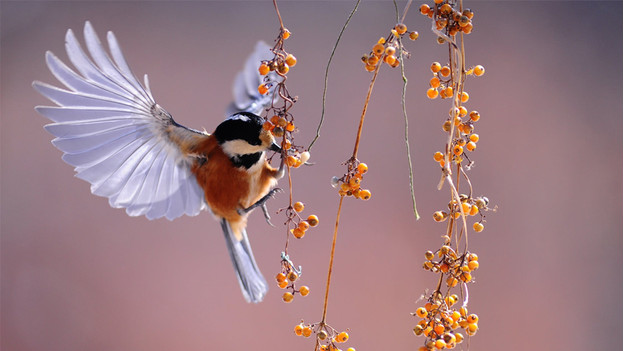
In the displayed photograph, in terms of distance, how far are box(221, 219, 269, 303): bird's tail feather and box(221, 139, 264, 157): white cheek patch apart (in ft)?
0.89

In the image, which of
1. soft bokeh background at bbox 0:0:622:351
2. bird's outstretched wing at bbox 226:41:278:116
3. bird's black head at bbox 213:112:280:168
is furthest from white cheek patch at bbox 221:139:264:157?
soft bokeh background at bbox 0:0:622:351

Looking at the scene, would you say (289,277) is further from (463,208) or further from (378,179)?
(378,179)

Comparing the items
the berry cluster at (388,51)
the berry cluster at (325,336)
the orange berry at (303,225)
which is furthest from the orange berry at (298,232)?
the berry cluster at (388,51)

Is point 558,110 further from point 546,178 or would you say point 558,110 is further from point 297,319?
point 297,319

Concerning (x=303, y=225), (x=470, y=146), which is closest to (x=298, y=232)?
(x=303, y=225)

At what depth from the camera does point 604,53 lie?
2197 mm

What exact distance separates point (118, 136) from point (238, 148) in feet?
0.73

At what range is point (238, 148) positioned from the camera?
1055mm

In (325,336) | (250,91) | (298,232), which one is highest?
(250,91)

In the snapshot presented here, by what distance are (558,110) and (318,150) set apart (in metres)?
0.94

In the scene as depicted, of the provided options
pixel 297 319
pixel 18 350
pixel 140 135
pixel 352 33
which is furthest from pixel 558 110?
pixel 18 350

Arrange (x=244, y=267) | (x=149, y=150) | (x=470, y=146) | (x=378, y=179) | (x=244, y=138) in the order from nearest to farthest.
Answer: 1. (x=470, y=146)
2. (x=244, y=138)
3. (x=149, y=150)
4. (x=244, y=267)
5. (x=378, y=179)

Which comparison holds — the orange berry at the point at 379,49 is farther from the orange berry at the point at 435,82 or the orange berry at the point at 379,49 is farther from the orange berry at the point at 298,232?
the orange berry at the point at 298,232

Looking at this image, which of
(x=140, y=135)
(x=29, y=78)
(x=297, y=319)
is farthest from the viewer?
(x=29, y=78)
